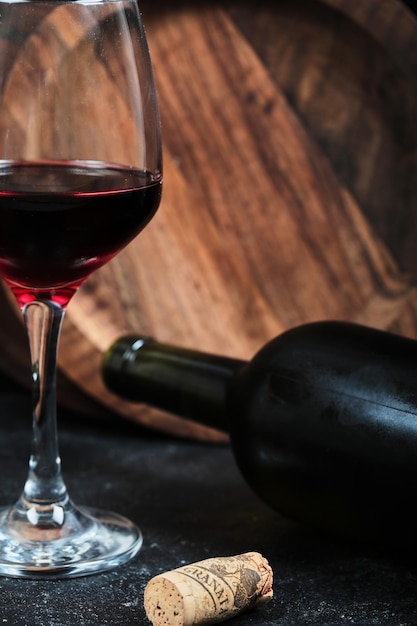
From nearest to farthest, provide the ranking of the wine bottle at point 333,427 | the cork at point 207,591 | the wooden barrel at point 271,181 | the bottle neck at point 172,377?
the cork at point 207,591, the wine bottle at point 333,427, the bottle neck at point 172,377, the wooden barrel at point 271,181

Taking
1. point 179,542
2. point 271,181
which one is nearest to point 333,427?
point 179,542

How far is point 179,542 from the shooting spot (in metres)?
1.23

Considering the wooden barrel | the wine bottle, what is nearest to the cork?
the wine bottle

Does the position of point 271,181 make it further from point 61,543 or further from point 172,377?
point 61,543

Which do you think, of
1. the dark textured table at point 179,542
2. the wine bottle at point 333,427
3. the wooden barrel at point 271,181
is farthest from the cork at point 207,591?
the wooden barrel at point 271,181

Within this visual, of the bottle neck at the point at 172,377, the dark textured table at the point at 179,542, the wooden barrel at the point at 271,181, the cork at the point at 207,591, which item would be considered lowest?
the dark textured table at the point at 179,542

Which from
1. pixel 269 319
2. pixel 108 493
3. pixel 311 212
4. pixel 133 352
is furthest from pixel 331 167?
pixel 108 493

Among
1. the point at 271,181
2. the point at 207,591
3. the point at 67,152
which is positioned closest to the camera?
the point at 207,591

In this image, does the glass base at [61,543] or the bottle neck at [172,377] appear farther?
the bottle neck at [172,377]

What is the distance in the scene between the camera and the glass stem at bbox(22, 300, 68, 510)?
117 cm

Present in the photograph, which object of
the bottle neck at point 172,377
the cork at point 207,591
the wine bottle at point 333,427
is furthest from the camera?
the bottle neck at point 172,377

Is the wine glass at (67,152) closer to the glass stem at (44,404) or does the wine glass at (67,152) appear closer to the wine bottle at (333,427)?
the glass stem at (44,404)

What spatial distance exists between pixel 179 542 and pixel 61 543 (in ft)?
0.45

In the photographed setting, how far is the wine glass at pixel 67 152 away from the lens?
1057mm
